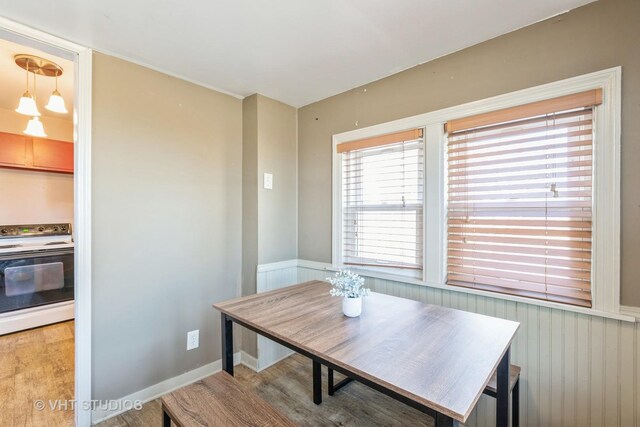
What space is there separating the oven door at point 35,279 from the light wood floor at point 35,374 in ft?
1.04

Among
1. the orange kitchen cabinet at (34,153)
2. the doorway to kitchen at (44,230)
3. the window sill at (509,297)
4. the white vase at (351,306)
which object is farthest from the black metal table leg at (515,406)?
the orange kitchen cabinet at (34,153)

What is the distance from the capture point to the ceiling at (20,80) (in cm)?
192

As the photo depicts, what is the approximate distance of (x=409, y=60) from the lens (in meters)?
1.84

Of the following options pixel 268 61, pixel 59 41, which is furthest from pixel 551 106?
pixel 59 41

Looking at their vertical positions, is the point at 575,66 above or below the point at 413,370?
above

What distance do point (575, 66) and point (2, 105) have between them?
15.8 ft

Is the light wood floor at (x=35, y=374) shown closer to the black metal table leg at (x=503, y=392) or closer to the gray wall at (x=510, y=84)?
the gray wall at (x=510, y=84)

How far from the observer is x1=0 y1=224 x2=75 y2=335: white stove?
279 cm

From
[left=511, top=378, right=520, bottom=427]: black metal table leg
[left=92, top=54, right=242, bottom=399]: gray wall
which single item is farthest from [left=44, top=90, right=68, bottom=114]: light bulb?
[left=511, top=378, right=520, bottom=427]: black metal table leg

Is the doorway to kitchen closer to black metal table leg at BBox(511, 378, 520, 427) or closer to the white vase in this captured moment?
the white vase

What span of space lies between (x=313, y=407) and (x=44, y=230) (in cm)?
365

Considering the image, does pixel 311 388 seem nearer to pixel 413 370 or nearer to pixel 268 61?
pixel 413 370

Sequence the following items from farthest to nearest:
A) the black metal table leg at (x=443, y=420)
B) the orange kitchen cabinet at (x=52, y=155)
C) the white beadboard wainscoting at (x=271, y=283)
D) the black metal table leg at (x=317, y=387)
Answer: the orange kitchen cabinet at (x=52, y=155)
the white beadboard wainscoting at (x=271, y=283)
the black metal table leg at (x=317, y=387)
the black metal table leg at (x=443, y=420)

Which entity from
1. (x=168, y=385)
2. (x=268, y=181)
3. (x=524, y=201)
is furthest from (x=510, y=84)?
(x=168, y=385)
